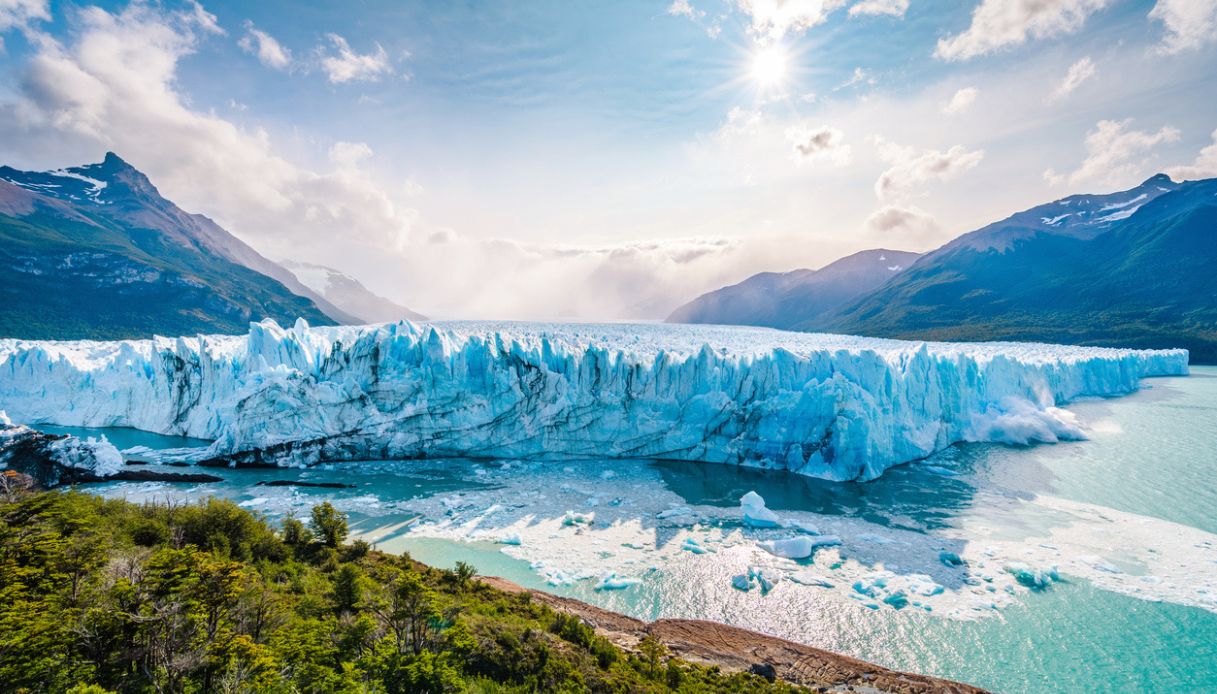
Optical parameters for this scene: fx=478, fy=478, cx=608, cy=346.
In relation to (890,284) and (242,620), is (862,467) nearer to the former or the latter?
(242,620)

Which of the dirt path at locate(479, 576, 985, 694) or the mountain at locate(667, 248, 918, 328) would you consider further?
the mountain at locate(667, 248, 918, 328)

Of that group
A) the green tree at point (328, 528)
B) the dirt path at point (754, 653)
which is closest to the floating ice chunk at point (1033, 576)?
the dirt path at point (754, 653)

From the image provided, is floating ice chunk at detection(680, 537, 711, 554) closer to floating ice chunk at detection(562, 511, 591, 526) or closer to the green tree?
floating ice chunk at detection(562, 511, 591, 526)

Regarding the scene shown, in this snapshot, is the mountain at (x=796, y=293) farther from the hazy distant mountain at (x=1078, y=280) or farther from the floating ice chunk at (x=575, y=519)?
the floating ice chunk at (x=575, y=519)

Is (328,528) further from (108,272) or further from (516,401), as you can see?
(108,272)

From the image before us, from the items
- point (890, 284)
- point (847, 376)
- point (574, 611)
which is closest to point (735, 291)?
point (890, 284)

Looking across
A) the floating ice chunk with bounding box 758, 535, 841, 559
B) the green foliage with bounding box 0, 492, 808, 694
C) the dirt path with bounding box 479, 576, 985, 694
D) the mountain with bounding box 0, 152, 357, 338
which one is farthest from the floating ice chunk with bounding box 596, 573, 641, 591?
the mountain with bounding box 0, 152, 357, 338

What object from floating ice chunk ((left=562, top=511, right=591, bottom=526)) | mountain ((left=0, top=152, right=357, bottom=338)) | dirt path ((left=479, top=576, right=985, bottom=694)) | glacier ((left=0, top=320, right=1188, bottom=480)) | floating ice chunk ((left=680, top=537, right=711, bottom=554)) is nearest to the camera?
dirt path ((left=479, top=576, right=985, bottom=694))
